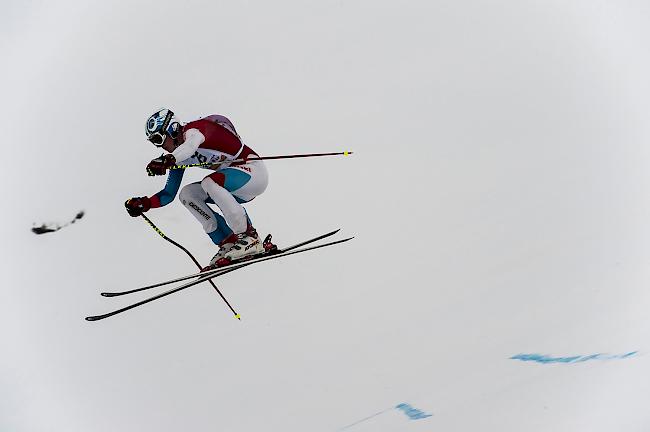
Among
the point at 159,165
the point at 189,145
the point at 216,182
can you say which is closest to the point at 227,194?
the point at 216,182

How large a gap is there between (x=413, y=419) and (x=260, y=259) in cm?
279

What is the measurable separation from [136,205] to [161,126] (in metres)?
0.77

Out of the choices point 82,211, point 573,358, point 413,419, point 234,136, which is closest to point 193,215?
point 234,136

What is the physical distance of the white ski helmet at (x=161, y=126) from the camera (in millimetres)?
6465

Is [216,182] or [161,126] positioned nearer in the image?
[161,126]

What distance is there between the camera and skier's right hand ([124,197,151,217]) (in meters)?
6.67

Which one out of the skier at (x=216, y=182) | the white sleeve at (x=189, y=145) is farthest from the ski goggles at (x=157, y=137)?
the white sleeve at (x=189, y=145)

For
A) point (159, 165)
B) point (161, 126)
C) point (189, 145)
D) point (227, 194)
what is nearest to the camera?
point (159, 165)

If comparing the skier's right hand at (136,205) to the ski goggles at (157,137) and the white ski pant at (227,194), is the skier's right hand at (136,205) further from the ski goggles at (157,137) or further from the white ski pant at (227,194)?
the ski goggles at (157,137)

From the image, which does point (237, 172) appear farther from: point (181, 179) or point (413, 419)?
point (413, 419)

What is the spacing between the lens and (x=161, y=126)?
6457 millimetres

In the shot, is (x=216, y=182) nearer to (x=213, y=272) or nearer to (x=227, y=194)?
(x=227, y=194)

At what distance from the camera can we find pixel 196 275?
6723mm

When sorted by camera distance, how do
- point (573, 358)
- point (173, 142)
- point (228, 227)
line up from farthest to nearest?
point (573, 358)
point (228, 227)
point (173, 142)
